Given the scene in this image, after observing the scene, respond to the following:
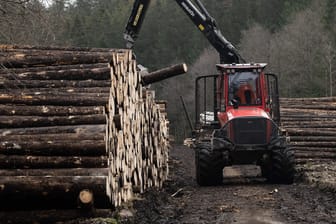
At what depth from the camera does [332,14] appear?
168 ft

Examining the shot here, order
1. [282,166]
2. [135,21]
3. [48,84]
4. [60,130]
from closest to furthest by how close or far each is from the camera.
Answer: [60,130] < [48,84] < [282,166] < [135,21]

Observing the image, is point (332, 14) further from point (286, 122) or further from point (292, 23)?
point (286, 122)

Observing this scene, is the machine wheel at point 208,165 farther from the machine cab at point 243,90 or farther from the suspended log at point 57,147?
the suspended log at point 57,147

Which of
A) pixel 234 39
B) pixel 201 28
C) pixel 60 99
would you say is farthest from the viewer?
pixel 234 39

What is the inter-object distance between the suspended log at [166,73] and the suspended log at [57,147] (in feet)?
17.6

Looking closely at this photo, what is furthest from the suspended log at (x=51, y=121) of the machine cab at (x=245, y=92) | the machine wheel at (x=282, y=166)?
the machine wheel at (x=282, y=166)

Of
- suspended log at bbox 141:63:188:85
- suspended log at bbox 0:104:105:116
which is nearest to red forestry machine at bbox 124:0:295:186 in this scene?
suspended log at bbox 141:63:188:85

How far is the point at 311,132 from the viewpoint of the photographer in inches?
758

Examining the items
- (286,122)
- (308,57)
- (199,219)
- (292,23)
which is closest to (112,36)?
(292,23)

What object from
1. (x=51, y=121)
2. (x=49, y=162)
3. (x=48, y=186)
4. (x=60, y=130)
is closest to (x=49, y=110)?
(x=51, y=121)

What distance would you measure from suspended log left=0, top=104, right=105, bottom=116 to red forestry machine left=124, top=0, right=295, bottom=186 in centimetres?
578

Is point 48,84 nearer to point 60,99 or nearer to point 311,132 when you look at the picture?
point 60,99

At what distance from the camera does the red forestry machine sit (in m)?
14.4

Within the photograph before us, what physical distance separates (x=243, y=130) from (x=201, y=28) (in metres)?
5.80
